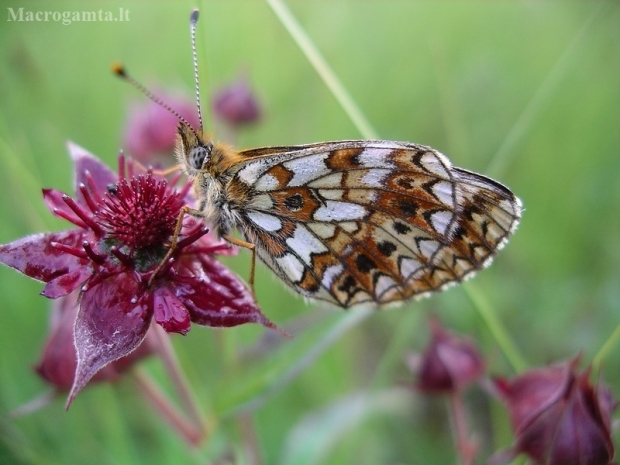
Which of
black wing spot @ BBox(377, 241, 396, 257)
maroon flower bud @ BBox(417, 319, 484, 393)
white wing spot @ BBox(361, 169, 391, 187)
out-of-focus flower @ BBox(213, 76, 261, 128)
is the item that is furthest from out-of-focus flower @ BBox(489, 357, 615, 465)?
out-of-focus flower @ BBox(213, 76, 261, 128)

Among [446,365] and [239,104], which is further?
[239,104]

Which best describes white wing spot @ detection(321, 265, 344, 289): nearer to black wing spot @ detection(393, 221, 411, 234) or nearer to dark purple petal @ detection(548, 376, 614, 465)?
A: black wing spot @ detection(393, 221, 411, 234)

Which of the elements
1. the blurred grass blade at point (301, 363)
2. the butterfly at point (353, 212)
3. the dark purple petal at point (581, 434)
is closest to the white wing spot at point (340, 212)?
the butterfly at point (353, 212)

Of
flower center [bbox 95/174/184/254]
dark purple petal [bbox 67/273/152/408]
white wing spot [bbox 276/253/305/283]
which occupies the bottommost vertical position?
dark purple petal [bbox 67/273/152/408]

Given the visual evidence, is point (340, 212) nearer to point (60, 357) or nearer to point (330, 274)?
point (330, 274)

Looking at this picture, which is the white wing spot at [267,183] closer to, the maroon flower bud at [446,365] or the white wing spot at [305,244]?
the white wing spot at [305,244]

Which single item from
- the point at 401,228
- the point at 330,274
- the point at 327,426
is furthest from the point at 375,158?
the point at 327,426
